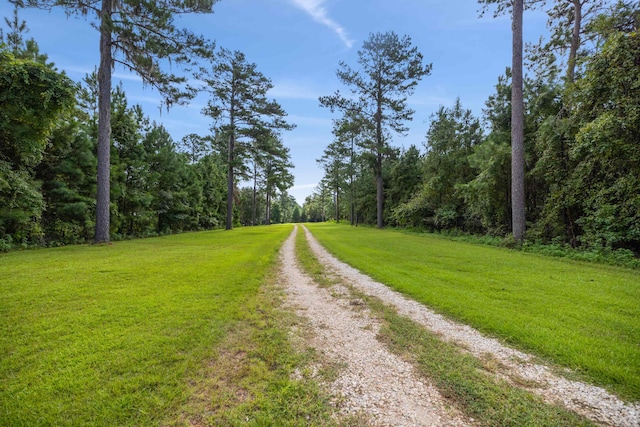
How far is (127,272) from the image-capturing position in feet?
20.9

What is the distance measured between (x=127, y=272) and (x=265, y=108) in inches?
785

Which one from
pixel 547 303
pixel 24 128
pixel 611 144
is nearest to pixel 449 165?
pixel 611 144

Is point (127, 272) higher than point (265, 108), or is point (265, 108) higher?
point (265, 108)

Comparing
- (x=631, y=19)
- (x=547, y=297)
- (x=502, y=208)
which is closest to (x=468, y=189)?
(x=502, y=208)

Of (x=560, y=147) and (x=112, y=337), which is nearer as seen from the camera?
(x=112, y=337)

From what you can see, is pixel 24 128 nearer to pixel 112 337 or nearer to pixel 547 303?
pixel 112 337

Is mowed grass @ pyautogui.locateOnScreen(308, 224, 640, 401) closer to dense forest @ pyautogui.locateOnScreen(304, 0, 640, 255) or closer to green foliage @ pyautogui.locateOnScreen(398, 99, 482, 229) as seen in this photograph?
dense forest @ pyautogui.locateOnScreen(304, 0, 640, 255)

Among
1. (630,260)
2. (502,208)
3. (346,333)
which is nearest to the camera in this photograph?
(346,333)

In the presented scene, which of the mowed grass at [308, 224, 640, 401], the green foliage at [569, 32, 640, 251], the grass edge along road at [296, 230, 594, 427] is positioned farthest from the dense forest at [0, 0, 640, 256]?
the grass edge along road at [296, 230, 594, 427]

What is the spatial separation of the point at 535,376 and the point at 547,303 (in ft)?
8.39

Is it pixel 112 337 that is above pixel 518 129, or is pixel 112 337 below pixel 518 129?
below

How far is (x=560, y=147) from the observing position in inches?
397

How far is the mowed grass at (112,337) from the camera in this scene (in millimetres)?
2092

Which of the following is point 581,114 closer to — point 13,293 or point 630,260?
point 630,260
